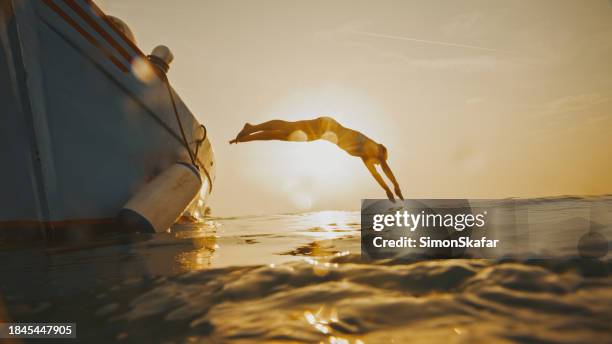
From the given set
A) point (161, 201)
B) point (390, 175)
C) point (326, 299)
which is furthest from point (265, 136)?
point (326, 299)

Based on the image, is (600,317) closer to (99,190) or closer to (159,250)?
(159,250)

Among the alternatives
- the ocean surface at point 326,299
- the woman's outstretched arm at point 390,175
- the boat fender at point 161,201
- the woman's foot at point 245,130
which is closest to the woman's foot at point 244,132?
the woman's foot at point 245,130

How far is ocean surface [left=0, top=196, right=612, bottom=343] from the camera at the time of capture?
1.29m

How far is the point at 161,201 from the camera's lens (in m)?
5.41

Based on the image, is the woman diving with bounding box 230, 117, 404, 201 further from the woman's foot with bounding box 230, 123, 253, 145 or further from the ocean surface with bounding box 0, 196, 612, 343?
the ocean surface with bounding box 0, 196, 612, 343

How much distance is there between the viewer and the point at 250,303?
172cm

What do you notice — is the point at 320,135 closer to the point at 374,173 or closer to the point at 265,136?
the point at 265,136

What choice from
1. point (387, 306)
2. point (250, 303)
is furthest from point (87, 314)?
point (387, 306)

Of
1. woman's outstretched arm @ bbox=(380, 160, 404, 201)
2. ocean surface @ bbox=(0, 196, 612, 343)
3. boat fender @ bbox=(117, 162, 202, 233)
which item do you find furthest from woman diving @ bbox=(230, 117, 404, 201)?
ocean surface @ bbox=(0, 196, 612, 343)

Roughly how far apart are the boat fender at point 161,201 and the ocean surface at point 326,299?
7.84 feet

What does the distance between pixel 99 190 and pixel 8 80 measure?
1.82 meters

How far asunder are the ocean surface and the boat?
89.1 inches

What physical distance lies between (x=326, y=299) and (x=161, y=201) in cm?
443

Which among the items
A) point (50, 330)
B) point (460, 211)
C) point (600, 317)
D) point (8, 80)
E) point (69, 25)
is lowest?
point (50, 330)
